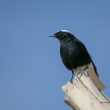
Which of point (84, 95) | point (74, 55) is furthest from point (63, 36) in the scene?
point (84, 95)

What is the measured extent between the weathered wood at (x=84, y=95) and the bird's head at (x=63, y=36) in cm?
365

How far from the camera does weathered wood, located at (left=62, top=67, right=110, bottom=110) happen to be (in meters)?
7.75

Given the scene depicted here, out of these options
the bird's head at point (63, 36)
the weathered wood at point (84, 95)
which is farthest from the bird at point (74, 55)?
the weathered wood at point (84, 95)

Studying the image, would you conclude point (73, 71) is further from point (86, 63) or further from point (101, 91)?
point (101, 91)

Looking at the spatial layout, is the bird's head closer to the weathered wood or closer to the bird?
the bird

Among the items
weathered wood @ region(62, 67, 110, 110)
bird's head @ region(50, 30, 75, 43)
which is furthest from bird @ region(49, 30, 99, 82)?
weathered wood @ region(62, 67, 110, 110)

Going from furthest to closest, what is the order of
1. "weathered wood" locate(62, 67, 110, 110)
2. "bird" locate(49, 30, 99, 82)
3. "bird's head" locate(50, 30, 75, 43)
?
"bird's head" locate(50, 30, 75, 43)
"bird" locate(49, 30, 99, 82)
"weathered wood" locate(62, 67, 110, 110)

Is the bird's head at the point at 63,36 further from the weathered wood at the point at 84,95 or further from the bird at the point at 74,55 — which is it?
the weathered wood at the point at 84,95

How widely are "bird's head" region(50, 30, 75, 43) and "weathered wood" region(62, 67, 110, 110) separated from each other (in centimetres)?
365

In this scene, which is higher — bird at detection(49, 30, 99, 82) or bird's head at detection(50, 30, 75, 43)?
bird's head at detection(50, 30, 75, 43)

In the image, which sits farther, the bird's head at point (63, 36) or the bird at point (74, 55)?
the bird's head at point (63, 36)

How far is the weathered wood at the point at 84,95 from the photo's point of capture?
7.75 m

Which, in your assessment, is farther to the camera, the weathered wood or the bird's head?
the bird's head

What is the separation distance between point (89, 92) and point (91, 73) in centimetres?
161
